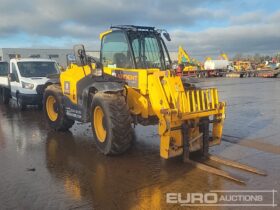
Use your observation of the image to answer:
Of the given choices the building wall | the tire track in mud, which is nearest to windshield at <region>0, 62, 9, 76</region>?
the tire track in mud

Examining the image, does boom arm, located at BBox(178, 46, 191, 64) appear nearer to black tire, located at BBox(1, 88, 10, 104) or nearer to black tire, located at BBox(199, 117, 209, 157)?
black tire, located at BBox(1, 88, 10, 104)

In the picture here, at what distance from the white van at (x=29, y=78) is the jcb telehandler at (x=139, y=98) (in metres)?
5.11

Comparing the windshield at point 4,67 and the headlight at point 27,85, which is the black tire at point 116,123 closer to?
the headlight at point 27,85

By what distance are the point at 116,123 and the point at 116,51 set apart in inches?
74.3

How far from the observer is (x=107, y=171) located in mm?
6395

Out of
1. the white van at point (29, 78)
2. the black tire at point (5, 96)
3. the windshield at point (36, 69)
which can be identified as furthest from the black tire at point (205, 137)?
the black tire at point (5, 96)

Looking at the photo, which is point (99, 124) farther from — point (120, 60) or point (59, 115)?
point (59, 115)

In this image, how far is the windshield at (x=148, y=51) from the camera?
25.3ft

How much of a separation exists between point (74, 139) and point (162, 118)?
3.41 meters

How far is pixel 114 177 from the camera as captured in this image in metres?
6.08

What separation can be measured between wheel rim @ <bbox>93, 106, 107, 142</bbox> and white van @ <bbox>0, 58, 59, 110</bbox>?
6.62 metres

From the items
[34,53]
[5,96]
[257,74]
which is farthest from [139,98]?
[34,53]

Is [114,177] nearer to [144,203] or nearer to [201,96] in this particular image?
[144,203]

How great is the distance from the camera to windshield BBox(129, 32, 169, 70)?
25.3 ft
